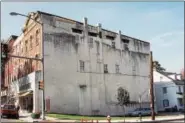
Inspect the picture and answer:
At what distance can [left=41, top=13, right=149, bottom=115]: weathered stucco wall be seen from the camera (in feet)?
138

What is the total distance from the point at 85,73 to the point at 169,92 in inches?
937

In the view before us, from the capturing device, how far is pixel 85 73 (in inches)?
1804

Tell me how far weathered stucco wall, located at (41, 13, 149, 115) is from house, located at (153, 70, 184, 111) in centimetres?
1037

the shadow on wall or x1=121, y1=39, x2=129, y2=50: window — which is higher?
x1=121, y1=39, x2=129, y2=50: window

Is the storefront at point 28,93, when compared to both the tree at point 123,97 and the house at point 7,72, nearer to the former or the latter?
the house at point 7,72

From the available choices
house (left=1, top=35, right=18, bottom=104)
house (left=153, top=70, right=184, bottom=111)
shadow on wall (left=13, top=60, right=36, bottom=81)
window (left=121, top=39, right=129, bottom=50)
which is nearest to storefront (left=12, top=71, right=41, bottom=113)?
shadow on wall (left=13, top=60, right=36, bottom=81)

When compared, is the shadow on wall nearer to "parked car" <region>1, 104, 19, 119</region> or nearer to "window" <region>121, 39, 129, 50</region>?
"parked car" <region>1, 104, 19, 119</region>

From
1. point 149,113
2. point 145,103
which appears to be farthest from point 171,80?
point 149,113

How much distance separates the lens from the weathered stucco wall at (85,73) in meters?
42.0

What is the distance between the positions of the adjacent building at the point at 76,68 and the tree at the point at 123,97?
0.75 metres

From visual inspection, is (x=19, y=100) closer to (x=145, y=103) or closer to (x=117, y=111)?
(x=117, y=111)

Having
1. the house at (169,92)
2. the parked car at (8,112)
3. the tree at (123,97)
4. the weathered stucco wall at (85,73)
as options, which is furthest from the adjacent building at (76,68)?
the house at (169,92)

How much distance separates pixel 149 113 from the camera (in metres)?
48.5

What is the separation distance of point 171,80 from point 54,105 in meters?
31.4
